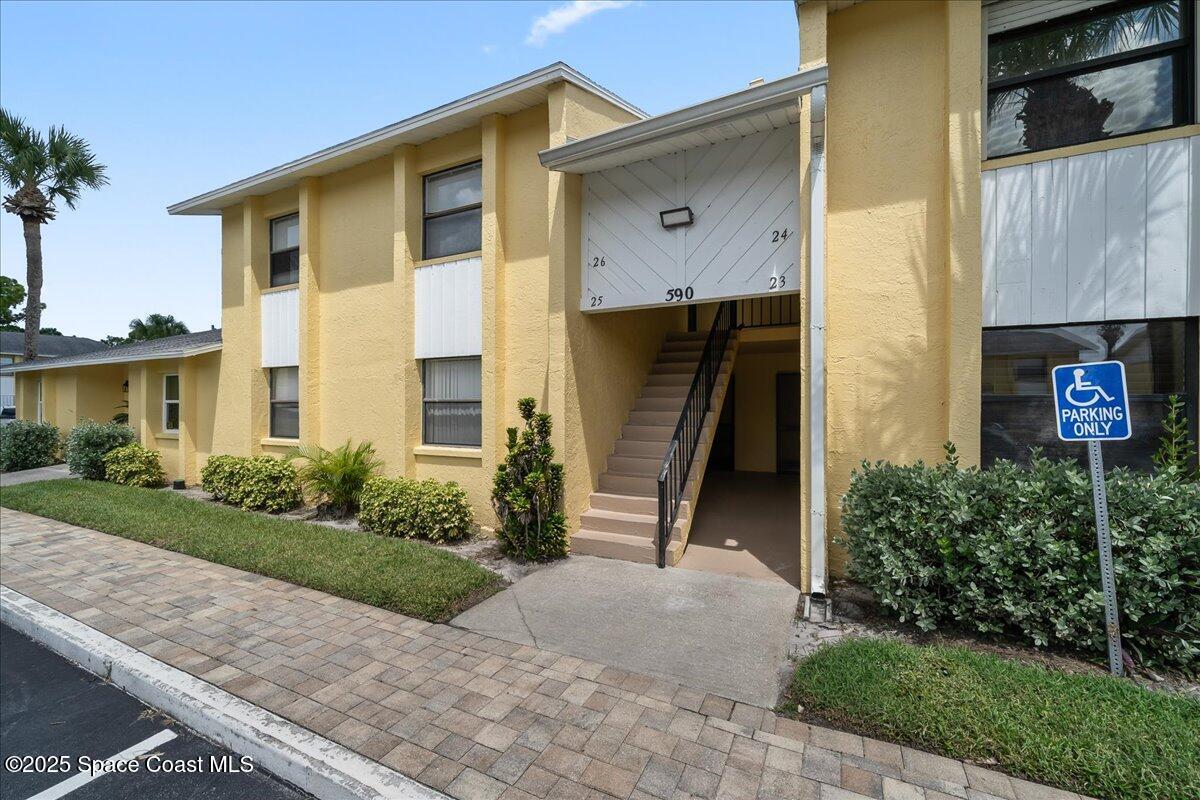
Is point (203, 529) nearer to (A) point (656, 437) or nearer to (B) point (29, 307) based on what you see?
(A) point (656, 437)

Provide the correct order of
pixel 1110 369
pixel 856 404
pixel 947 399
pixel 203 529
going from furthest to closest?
pixel 203 529, pixel 856 404, pixel 947 399, pixel 1110 369

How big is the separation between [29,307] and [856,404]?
2617cm

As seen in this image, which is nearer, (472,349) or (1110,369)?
(1110,369)

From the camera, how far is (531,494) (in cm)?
640

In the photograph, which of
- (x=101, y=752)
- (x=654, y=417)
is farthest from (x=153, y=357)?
(x=654, y=417)

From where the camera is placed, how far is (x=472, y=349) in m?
7.94

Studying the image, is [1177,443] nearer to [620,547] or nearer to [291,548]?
[620,547]

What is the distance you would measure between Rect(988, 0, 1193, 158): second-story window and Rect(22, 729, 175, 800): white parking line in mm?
8262

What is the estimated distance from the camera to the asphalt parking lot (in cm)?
298

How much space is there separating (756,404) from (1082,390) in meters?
7.21

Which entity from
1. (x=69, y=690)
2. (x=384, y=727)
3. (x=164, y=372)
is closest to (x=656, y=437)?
(x=384, y=727)

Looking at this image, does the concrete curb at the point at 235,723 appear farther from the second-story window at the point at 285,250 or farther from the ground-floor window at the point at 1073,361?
the second-story window at the point at 285,250

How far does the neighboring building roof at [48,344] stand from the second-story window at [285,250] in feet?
107

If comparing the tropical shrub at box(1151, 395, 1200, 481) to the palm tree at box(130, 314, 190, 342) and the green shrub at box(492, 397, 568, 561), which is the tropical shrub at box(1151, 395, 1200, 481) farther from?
the palm tree at box(130, 314, 190, 342)
